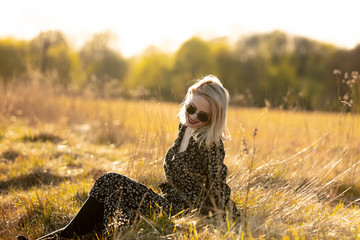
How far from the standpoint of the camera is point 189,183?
2590mm

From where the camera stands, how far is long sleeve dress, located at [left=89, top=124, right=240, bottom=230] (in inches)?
96.1

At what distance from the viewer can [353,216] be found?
2.96 metres

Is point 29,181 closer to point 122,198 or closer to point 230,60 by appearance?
point 122,198

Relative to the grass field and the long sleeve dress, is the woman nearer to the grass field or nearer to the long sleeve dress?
the long sleeve dress

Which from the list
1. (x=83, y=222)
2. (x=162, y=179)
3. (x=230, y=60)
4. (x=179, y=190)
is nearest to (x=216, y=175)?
(x=179, y=190)

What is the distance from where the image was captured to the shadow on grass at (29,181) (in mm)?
3949

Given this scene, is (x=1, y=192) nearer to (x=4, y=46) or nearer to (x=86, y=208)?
(x=86, y=208)

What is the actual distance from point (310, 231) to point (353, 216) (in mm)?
824

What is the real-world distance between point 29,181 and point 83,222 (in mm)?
1950

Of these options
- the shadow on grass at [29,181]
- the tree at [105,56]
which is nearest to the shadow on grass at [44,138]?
the shadow on grass at [29,181]

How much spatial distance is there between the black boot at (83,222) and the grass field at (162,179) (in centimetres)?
23

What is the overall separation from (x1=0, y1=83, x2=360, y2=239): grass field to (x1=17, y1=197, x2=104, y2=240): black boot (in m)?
0.23

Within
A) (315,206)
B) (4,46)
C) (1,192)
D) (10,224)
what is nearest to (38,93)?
(1,192)

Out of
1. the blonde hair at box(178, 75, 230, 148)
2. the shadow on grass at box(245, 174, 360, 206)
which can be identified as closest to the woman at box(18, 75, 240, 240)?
the blonde hair at box(178, 75, 230, 148)
